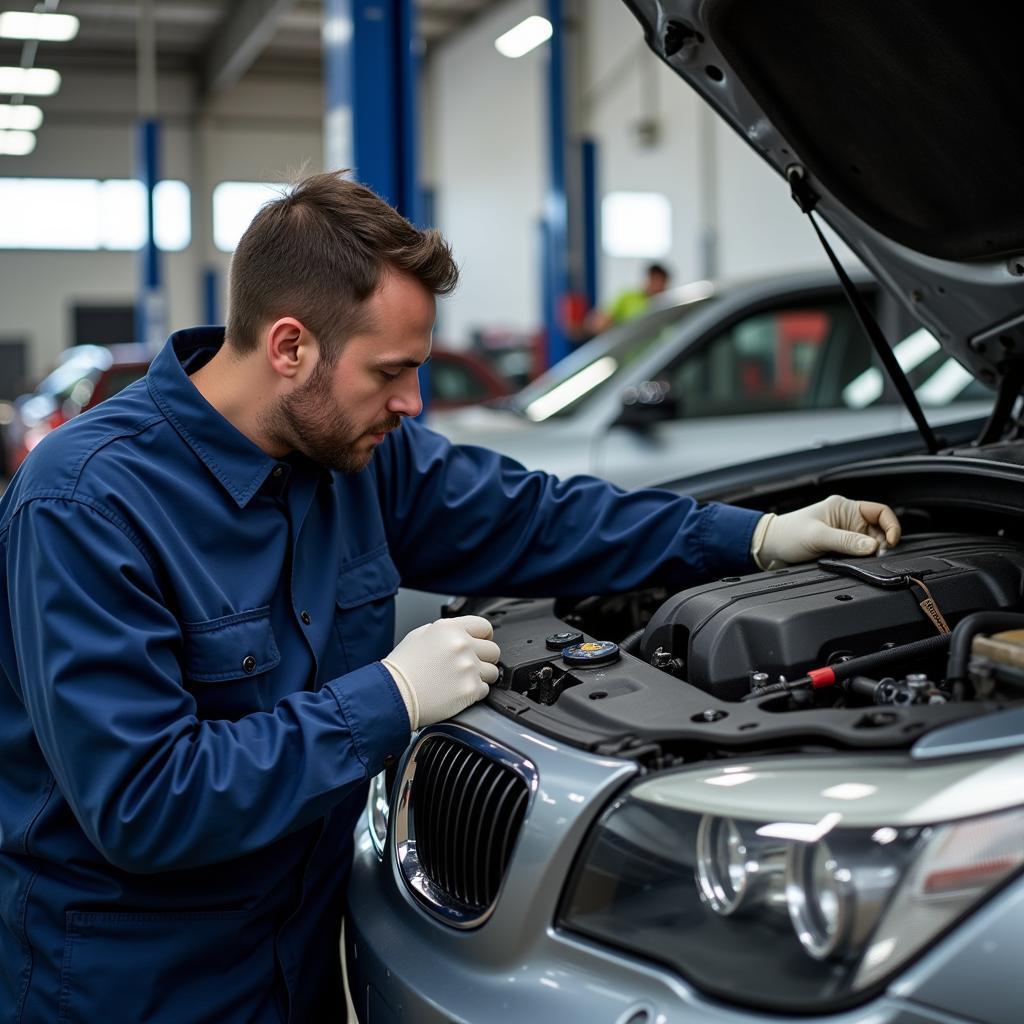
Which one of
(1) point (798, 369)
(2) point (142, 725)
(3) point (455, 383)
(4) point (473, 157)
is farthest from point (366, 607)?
(4) point (473, 157)

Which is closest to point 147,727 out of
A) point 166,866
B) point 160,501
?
point 166,866

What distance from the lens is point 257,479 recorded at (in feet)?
5.37

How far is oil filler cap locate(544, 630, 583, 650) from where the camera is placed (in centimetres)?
167

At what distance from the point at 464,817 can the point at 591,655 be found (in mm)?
268

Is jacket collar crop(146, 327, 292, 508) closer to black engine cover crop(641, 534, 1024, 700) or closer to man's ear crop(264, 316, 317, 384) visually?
man's ear crop(264, 316, 317, 384)

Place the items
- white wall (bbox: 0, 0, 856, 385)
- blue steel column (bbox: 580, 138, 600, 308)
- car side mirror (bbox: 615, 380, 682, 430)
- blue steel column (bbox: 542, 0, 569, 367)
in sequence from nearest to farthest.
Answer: car side mirror (bbox: 615, 380, 682, 430) → blue steel column (bbox: 542, 0, 569, 367) → blue steel column (bbox: 580, 138, 600, 308) → white wall (bbox: 0, 0, 856, 385)

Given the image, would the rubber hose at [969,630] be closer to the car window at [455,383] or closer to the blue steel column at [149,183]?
the car window at [455,383]

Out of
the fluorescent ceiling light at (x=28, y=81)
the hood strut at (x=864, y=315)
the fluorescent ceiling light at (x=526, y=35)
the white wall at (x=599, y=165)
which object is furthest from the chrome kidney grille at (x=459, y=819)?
the fluorescent ceiling light at (x=28, y=81)

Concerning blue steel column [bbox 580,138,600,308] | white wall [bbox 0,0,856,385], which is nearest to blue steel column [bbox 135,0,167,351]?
white wall [bbox 0,0,856,385]

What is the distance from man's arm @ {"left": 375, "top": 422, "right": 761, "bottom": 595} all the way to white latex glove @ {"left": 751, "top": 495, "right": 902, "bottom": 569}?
3 centimetres

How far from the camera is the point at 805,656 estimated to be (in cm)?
158

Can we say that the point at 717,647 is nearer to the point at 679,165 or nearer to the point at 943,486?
the point at 943,486

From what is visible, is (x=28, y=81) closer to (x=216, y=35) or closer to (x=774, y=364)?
(x=216, y=35)

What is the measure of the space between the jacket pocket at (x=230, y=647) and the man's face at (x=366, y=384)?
0.25 meters
